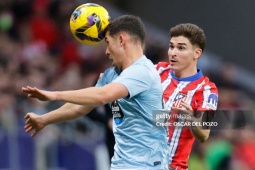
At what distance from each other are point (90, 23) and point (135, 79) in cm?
99

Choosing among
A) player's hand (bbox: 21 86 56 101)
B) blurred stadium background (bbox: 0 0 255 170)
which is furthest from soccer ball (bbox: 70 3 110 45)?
blurred stadium background (bbox: 0 0 255 170)

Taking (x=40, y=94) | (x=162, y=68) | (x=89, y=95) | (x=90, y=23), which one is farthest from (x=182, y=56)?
(x=40, y=94)

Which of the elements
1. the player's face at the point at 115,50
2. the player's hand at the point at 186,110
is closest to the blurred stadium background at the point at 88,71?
the player's hand at the point at 186,110

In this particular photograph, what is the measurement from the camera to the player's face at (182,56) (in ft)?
23.0

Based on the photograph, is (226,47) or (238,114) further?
(226,47)

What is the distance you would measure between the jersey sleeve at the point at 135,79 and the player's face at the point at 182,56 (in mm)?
957

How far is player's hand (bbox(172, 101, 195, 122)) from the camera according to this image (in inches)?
253

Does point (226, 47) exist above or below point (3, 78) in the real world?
above

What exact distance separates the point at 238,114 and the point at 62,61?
3.48 m

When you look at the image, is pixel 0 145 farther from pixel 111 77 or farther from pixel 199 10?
pixel 199 10

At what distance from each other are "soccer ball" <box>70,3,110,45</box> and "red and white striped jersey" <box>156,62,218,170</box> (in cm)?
83

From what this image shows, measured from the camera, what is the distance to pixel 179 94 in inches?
276

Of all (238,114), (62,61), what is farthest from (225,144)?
(62,61)

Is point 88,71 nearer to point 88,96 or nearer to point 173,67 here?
point 173,67
